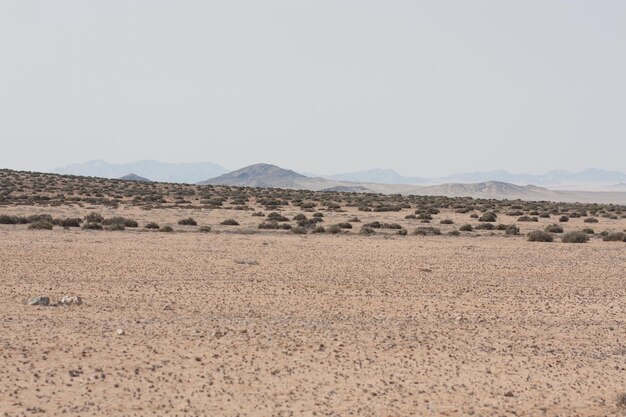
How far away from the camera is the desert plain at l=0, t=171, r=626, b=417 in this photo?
8.28 metres

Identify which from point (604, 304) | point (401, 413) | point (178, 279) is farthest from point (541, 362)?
point (178, 279)

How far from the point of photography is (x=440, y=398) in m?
8.48

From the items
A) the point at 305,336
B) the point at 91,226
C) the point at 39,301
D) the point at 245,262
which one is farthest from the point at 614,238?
the point at 39,301

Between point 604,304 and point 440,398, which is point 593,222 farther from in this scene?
point 440,398

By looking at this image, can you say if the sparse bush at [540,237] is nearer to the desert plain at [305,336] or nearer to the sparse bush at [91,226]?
Answer: the desert plain at [305,336]

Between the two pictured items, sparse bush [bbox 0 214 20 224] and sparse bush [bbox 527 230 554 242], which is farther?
sparse bush [bbox 0 214 20 224]

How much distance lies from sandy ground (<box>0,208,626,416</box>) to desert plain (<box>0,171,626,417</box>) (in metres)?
0.03

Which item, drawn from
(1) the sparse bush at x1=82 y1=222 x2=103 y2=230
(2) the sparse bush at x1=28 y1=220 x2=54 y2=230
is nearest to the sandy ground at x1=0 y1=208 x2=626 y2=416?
(2) the sparse bush at x1=28 y1=220 x2=54 y2=230

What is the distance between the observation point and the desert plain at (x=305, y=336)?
8.28 m

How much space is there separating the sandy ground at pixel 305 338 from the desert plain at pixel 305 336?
35 mm

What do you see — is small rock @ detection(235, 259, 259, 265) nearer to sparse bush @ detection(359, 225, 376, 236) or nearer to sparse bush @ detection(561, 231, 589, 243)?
sparse bush @ detection(359, 225, 376, 236)

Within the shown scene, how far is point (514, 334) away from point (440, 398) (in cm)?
373

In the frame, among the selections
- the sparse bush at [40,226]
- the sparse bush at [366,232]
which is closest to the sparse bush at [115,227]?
the sparse bush at [40,226]

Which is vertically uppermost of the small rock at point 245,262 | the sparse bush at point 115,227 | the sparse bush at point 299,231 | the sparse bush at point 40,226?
the sparse bush at point 40,226
